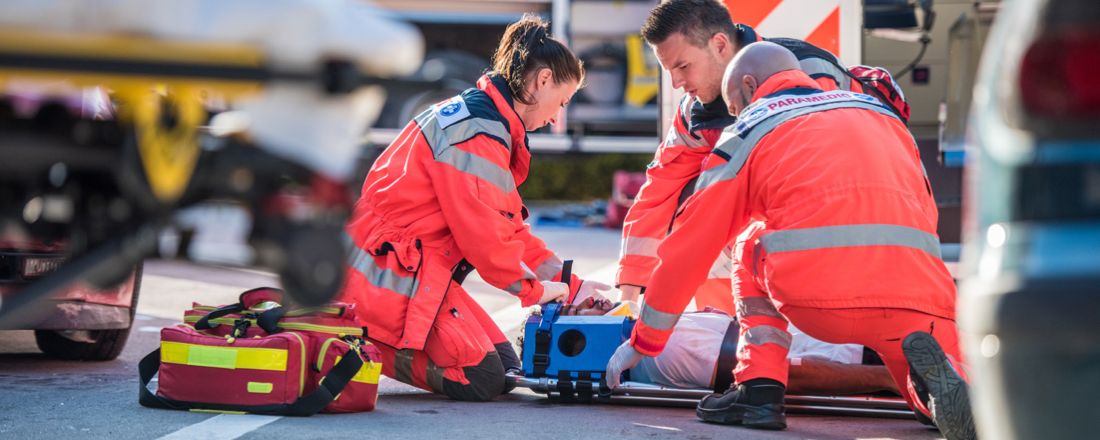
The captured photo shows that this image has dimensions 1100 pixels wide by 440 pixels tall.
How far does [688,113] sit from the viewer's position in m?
5.77

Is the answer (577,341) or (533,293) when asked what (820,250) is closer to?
(577,341)

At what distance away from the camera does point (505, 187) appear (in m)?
5.17

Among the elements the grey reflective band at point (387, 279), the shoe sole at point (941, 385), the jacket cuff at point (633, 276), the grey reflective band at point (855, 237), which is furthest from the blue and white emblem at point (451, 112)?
the shoe sole at point (941, 385)

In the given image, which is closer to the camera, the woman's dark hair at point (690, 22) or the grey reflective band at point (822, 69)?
the grey reflective band at point (822, 69)

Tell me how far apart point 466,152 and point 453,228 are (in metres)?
0.27

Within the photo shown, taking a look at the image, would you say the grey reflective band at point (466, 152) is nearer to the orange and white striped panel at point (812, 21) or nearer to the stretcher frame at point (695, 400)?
the stretcher frame at point (695, 400)

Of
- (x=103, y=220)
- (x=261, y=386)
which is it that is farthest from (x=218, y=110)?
(x=261, y=386)

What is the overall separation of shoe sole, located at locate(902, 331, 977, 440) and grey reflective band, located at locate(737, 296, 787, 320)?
0.53m

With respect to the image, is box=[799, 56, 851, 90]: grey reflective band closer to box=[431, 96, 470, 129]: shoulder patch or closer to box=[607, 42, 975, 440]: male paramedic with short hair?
box=[607, 42, 975, 440]: male paramedic with short hair

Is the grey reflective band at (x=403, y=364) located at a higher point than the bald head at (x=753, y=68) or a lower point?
lower

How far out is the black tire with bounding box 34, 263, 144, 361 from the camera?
19.0 ft

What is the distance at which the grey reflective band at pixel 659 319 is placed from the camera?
4469mm

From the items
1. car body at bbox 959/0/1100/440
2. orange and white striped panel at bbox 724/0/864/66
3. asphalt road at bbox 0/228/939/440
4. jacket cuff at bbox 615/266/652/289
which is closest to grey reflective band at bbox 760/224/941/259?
asphalt road at bbox 0/228/939/440

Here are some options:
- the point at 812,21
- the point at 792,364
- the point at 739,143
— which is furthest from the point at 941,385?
the point at 812,21
